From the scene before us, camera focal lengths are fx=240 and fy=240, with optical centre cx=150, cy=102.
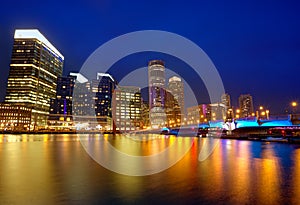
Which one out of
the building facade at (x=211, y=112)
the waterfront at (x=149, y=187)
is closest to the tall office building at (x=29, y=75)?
the building facade at (x=211, y=112)

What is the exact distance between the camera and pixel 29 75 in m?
177

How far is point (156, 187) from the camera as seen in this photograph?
931 centimetres

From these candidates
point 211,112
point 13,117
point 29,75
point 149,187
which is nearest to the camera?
point 149,187

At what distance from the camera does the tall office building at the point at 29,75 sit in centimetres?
17562

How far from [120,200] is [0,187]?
5.08 metres

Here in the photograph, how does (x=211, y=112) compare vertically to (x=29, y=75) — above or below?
below

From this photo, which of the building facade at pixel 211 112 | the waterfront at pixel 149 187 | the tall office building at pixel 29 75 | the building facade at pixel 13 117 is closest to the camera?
the waterfront at pixel 149 187

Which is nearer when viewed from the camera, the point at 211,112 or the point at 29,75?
the point at 211,112

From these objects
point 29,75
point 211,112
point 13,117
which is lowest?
point 13,117

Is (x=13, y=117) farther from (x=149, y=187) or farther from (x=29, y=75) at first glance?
(x=149, y=187)

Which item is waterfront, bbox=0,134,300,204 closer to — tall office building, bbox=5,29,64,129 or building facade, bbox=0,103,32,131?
building facade, bbox=0,103,32,131

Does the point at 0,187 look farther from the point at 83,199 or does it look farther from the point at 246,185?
the point at 246,185

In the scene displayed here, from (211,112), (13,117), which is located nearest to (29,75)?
(13,117)

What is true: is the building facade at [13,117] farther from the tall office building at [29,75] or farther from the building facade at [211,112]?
the building facade at [211,112]
